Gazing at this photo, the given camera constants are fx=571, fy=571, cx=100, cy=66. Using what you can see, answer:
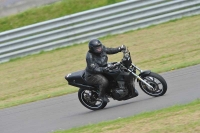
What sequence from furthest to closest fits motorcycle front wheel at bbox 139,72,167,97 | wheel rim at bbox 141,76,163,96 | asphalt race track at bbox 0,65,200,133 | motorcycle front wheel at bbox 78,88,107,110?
motorcycle front wheel at bbox 78,88,107,110 < wheel rim at bbox 141,76,163,96 < motorcycle front wheel at bbox 139,72,167,97 < asphalt race track at bbox 0,65,200,133

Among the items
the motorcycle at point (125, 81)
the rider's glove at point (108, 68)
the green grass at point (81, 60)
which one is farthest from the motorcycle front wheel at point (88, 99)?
the green grass at point (81, 60)

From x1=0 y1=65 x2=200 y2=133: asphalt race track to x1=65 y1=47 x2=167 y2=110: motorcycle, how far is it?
7.1 inches

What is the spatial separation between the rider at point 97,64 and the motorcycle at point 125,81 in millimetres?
118

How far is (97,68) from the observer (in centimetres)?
1100

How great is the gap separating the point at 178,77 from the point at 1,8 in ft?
34.5

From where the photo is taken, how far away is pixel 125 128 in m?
8.36

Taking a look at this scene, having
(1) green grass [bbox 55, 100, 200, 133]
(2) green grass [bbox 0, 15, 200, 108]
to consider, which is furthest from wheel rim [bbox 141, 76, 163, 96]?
(2) green grass [bbox 0, 15, 200, 108]

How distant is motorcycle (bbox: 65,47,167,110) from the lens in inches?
432

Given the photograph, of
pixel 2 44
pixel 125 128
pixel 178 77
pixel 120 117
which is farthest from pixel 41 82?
pixel 125 128

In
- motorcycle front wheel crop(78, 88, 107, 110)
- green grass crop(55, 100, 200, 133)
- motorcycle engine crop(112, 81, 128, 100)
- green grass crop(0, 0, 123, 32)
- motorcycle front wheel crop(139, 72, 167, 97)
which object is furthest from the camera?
green grass crop(0, 0, 123, 32)

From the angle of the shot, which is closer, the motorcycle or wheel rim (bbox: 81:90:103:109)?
the motorcycle

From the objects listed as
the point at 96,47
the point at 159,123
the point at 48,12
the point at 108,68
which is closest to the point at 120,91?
the point at 108,68

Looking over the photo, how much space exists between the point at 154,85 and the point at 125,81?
565mm

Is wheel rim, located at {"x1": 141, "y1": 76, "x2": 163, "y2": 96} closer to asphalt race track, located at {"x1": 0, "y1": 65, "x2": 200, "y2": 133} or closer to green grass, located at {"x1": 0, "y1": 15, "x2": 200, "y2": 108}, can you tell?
asphalt race track, located at {"x1": 0, "y1": 65, "x2": 200, "y2": 133}
